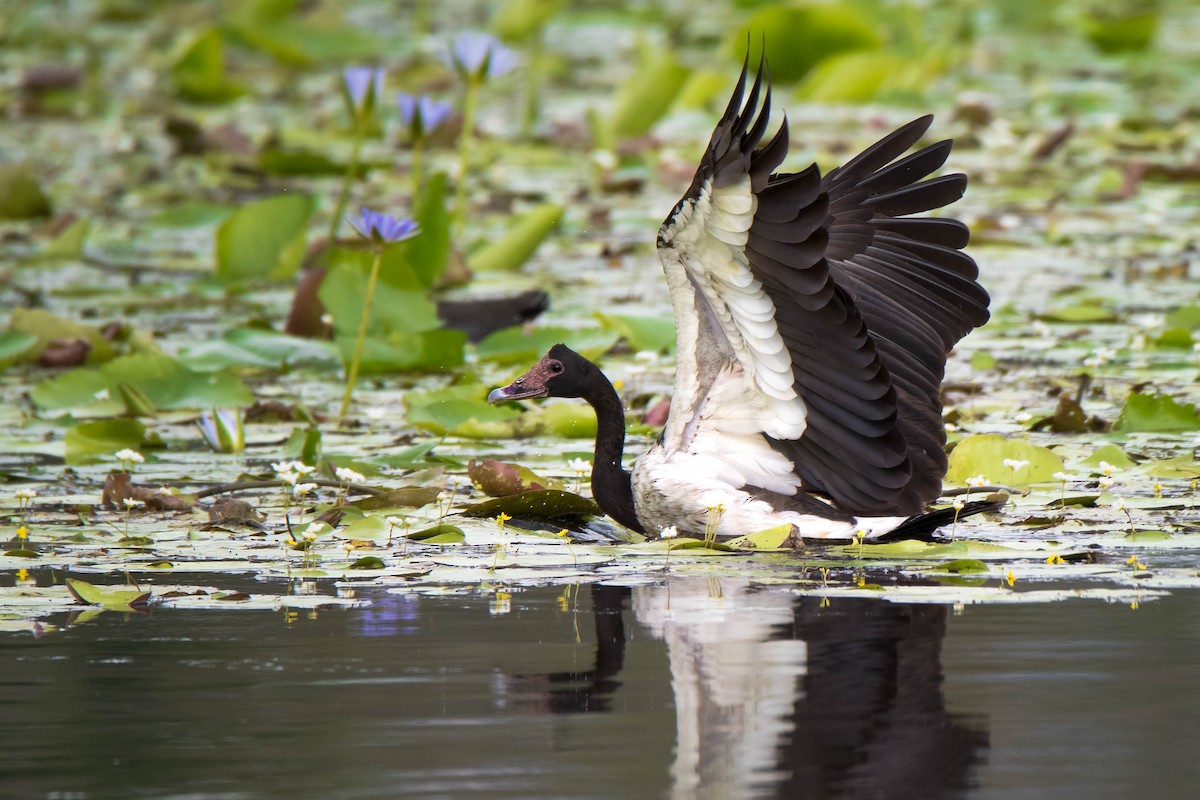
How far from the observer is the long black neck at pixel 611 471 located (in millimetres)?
5121

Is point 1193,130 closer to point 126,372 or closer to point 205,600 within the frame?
point 126,372

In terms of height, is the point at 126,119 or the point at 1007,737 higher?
the point at 126,119

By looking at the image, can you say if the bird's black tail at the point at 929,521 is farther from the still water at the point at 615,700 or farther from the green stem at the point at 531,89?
the green stem at the point at 531,89

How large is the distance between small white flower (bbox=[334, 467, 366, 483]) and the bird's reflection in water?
41.8 inches

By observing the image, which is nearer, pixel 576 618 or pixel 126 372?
pixel 576 618

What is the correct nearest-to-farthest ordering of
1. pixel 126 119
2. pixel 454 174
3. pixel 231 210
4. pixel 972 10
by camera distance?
pixel 231 210 → pixel 454 174 → pixel 126 119 → pixel 972 10

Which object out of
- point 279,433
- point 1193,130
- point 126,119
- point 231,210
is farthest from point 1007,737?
point 126,119

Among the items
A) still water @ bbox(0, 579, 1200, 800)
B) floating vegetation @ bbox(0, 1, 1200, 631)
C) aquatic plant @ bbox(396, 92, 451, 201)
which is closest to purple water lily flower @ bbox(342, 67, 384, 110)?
floating vegetation @ bbox(0, 1, 1200, 631)

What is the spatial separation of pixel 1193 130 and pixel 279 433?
7.50 meters

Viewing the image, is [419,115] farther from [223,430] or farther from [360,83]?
[223,430]

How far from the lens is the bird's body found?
4.45m

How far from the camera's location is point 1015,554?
15.2 feet

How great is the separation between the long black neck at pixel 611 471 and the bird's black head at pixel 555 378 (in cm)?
3

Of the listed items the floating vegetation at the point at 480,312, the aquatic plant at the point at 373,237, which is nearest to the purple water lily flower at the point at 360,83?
the floating vegetation at the point at 480,312
